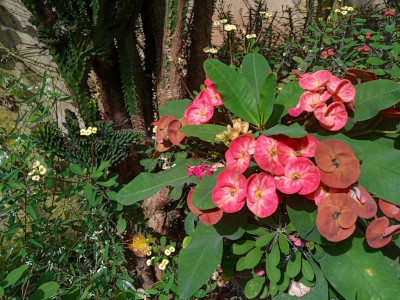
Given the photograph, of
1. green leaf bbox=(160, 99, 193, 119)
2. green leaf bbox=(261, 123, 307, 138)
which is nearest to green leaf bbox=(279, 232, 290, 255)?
green leaf bbox=(261, 123, 307, 138)

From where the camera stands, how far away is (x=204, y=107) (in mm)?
1153

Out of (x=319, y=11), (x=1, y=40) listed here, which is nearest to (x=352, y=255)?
(x=1, y=40)

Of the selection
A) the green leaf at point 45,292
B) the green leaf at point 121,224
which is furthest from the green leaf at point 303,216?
the green leaf at point 121,224

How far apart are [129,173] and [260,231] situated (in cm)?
94

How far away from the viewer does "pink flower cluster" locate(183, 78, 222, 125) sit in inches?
44.5

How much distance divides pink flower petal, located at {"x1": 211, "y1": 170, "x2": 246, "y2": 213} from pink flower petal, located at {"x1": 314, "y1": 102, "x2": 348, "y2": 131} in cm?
26

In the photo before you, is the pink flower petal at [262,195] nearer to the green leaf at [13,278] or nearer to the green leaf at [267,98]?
the green leaf at [267,98]

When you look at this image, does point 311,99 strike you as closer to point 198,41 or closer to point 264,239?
point 264,239

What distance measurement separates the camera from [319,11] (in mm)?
3812

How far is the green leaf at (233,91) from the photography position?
104 cm

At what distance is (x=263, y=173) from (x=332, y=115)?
0.24 m

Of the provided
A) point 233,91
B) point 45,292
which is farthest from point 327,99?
point 45,292

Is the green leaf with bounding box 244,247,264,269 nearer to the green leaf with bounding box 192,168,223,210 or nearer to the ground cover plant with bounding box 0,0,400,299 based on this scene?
the ground cover plant with bounding box 0,0,400,299

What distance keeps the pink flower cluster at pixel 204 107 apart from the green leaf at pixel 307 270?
19.9 inches
